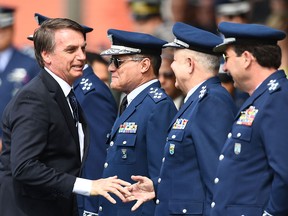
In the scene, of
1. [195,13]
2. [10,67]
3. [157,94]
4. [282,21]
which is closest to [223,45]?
[157,94]

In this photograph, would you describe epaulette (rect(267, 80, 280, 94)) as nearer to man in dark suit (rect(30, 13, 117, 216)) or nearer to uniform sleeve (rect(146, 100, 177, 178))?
uniform sleeve (rect(146, 100, 177, 178))

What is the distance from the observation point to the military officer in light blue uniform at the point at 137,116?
766cm

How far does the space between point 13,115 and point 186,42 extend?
1.26 m

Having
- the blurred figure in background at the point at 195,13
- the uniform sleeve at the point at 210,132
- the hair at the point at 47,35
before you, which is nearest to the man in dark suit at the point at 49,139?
the hair at the point at 47,35

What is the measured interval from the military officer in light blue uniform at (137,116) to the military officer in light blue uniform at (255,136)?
863 mm

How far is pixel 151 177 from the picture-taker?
24.9 ft

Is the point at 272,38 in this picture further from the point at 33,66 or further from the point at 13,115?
the point at 33,66

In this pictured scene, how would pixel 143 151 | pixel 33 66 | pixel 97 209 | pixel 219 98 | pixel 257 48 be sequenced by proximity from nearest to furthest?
pixel 257 48 < pixel 219 98 < pixel 143 151 < pixel 97 209 < pixel 33 66

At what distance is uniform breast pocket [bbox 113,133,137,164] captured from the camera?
25.3 feet

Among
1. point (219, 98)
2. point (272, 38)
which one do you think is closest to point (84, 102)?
point (219, 98)

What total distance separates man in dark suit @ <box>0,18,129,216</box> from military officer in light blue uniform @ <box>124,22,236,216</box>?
0.40 meters

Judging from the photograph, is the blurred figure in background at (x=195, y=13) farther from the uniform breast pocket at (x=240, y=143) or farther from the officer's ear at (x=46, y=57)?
the uniform breast pocket at (x=240, y=143)

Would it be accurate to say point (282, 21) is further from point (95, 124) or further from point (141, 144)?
point (141, 144)

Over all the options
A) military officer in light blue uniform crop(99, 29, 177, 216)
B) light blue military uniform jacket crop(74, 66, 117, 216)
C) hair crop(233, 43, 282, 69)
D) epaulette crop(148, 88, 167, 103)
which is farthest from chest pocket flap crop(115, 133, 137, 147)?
hair crop(233, 43, 282, 69)
